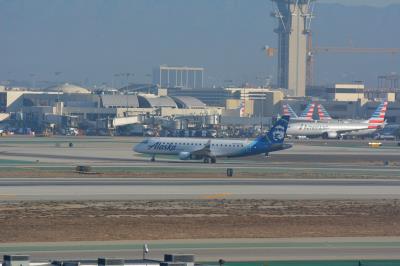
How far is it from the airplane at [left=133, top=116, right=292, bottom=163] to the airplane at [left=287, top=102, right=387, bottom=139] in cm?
6881

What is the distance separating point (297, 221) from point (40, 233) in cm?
1293

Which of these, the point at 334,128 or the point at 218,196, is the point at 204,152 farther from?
the point at 334,128

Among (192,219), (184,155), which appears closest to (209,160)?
(184,155)

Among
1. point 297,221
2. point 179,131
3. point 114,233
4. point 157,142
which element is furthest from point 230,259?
point 179,131

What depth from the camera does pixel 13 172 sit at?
8081cm

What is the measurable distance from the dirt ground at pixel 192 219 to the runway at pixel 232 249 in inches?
61.1

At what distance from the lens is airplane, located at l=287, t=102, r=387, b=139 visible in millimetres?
173875

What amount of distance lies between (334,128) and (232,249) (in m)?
136

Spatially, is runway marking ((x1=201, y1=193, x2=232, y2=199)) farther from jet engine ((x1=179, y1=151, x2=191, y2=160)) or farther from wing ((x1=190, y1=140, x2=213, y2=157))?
jet engine ((x1=179, y1=151, x2=191, y2=160))

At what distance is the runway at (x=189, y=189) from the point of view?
206 ft

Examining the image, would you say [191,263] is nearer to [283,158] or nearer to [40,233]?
[40,233]

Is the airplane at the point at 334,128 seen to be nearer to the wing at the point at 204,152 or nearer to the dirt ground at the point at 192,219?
the wing at the point at 204,152

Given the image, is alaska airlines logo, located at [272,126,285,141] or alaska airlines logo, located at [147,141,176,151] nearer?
alaska airlines logo, located at [147,141,176,151]

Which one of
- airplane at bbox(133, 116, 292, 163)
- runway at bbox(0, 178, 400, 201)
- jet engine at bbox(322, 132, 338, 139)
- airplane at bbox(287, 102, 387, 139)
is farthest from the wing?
jet engine at bbox(322, 132, 338, 139)
